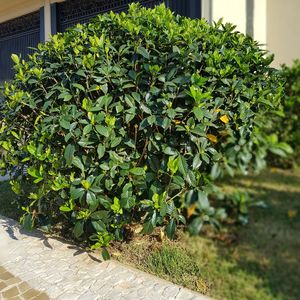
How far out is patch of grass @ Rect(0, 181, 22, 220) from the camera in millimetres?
5030

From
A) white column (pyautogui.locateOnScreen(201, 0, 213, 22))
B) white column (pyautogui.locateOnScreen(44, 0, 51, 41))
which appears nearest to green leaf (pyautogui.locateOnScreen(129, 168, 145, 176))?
white column (pyautogui.locateOnScreen(201, 0, 213, 22))

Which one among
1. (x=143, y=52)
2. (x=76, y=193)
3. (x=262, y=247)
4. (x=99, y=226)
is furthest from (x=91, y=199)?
(x=262, y=247)

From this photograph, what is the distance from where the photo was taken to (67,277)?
3.37m

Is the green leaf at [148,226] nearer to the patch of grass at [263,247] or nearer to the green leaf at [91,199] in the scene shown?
the green leaf at [91,199]

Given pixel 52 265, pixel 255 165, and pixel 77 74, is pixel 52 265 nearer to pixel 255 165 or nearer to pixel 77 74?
pixel 77 74

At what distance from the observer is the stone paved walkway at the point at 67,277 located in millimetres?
3074

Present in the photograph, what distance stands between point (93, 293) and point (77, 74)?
70.9 inches

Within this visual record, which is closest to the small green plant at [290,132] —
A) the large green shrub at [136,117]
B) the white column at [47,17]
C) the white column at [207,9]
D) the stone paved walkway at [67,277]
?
the large green shrub at [136,117]

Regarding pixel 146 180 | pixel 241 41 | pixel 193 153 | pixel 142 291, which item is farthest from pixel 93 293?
pixel 241 41

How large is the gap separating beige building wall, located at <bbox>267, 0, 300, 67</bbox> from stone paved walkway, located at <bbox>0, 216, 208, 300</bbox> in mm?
3536

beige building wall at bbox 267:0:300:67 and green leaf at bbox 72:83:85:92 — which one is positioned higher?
beige building wall at bbox 267:0:300:67

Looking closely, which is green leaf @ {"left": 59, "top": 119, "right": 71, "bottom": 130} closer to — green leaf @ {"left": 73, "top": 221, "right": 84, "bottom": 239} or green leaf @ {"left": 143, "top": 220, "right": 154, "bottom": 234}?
green leaf @ {"left": 73, "top": 221, "right": 84, "bottom": 239}

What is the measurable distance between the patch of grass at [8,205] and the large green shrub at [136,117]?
1.31 meters

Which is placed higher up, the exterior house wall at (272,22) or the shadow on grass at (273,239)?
the exterior house wall at (272,22)
